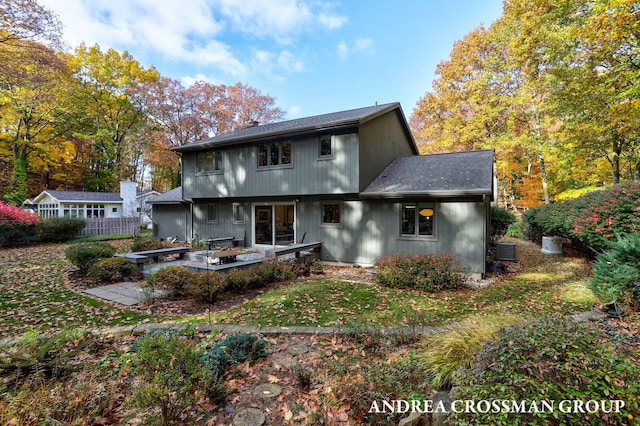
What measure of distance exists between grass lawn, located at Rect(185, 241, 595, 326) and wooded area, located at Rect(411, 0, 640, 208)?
25.0 ft

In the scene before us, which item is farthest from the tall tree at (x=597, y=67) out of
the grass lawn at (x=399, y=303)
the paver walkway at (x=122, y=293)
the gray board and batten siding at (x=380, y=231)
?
the paver walkway at (x=122, y=293)

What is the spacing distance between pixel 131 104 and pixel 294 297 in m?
29.2

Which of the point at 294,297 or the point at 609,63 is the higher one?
the point at 609,63

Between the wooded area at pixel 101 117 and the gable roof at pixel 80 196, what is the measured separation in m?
1.90

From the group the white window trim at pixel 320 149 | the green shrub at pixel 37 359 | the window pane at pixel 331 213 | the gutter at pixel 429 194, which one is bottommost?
the green shrub at pixel 37 359

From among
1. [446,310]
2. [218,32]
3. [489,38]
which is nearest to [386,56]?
[489,38]

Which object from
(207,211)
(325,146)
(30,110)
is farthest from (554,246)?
(30,110)

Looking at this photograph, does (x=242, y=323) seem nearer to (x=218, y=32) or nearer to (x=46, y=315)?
(x=46, y=315)

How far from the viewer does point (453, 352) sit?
2.98 metres

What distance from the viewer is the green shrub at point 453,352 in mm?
2764

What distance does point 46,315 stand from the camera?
5453 millimetres

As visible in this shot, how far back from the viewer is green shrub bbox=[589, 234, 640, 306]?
422 cm

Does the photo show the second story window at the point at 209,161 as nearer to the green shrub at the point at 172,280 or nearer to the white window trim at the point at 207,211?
the white window trim at the point at 207,211

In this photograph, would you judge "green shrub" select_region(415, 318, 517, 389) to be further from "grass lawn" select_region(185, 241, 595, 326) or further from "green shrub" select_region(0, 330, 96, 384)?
"green shrub" select_region(0, 330, 96, 384)
